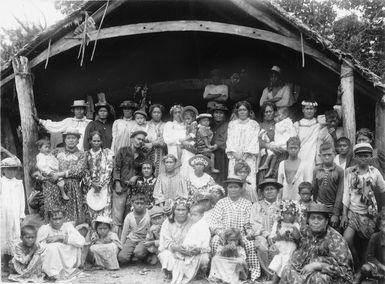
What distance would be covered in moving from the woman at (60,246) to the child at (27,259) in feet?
0.27

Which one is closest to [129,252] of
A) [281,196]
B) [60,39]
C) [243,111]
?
[281,196]

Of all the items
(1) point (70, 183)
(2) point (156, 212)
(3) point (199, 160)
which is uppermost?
(3) point (199, 160)

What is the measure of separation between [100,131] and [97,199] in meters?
1.24

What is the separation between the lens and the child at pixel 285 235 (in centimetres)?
659

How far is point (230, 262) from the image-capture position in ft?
22.7

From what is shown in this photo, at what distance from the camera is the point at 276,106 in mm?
9047

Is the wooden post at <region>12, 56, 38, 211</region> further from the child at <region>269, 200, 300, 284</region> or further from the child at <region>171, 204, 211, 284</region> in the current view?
the child at <region>269, 200, 300, 284</region>

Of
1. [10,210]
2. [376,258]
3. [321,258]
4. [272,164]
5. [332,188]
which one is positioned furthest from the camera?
[272,164]

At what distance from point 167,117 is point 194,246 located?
4.52 metres

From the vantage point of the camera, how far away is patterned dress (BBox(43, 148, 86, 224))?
313 inches

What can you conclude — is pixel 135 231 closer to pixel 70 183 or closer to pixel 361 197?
pixel 70 183

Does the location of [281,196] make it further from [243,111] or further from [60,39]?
[60,39]

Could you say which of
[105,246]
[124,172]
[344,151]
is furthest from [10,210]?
[344,151]

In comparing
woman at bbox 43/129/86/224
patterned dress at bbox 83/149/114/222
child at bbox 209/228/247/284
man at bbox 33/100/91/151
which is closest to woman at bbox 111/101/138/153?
man at bbox 33/100/91/151
